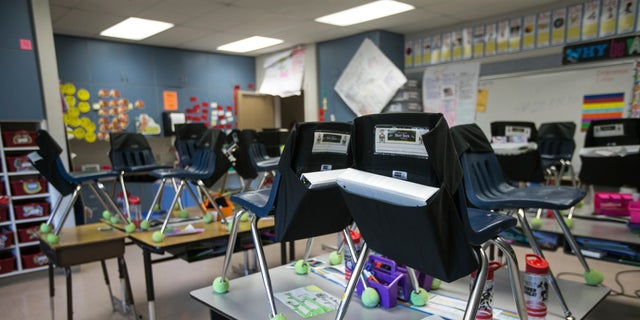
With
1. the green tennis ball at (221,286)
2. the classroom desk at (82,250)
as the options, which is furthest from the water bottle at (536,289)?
the classroom desk at (82,250)

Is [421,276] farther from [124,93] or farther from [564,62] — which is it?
[124,93]

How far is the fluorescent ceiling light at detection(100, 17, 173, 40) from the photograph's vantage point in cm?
480

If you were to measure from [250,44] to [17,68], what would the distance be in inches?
134

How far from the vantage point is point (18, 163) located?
3453 millimetres

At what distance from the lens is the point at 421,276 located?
1.60m

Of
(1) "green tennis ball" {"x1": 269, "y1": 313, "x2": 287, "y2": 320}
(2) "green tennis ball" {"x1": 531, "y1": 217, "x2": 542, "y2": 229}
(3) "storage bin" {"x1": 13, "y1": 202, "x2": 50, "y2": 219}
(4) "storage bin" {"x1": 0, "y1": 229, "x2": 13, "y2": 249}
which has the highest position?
(2) "green tennis ball" {"x1": 531, "y1": 217, "x2": 542, "y2": 229}

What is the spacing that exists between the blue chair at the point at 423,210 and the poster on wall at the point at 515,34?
4.21 meters

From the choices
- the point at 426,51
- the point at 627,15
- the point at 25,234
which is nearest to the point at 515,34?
the point at 627,15

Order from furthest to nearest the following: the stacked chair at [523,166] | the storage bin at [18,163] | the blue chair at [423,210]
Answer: the storage bin at [18,163] → the stacked chair at [523,166] → the blue chair at [423,210]

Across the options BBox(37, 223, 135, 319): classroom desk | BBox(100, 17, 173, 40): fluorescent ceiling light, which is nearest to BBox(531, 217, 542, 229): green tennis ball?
BBox(37, 223, 135, 319): classroom desk

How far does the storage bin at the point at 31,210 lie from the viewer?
3441 mm

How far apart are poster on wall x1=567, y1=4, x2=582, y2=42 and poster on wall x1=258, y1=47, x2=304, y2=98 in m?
3.77

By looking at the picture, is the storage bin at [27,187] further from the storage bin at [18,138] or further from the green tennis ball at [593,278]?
the green tennis ball at [593,278]

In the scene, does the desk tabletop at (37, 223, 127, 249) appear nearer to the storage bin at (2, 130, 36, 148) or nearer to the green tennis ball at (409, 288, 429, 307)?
the storage bin at (2, 130, 36, 148)
